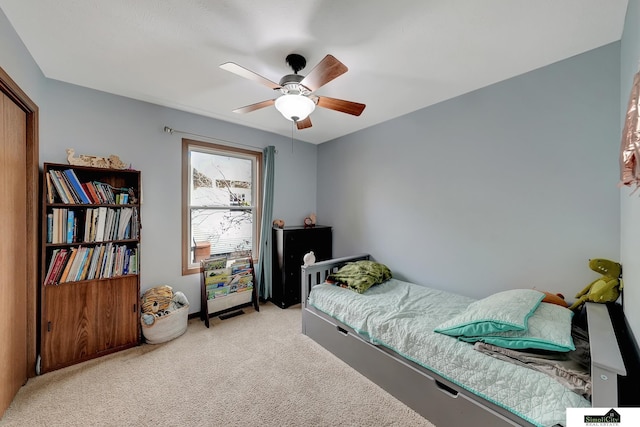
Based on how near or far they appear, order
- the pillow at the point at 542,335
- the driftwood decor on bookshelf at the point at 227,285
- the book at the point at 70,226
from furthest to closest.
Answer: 1. the driftwood decor on bookshelf at the point at 227,285
2. the book at the point at 70,226
3. the pillow at the point at 542,335

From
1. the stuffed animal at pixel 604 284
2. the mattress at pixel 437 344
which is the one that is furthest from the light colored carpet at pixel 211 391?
the stuffed animal at pixel 604 284

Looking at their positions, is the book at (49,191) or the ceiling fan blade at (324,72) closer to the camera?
the ceiling fan blade at (324,72)

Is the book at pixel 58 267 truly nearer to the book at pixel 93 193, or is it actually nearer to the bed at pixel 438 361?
the book at pixel 93 193

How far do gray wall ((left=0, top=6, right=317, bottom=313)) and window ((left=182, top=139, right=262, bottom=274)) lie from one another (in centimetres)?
12

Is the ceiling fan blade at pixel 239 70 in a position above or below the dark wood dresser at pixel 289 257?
above

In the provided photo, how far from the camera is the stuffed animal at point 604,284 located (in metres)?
1.53

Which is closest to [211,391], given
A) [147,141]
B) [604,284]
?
[147,141]

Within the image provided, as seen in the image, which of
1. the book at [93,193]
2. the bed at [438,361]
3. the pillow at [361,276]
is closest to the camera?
the bed at [438,361]

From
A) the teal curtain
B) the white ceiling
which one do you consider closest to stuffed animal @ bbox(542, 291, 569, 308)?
the white ceiling

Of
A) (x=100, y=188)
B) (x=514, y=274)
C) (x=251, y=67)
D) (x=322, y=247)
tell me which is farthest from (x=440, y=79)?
(x=100, y=188)

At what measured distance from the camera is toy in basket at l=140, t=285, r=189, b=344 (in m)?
2.35

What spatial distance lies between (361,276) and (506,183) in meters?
1.58

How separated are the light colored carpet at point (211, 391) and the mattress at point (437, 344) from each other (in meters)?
0.39
